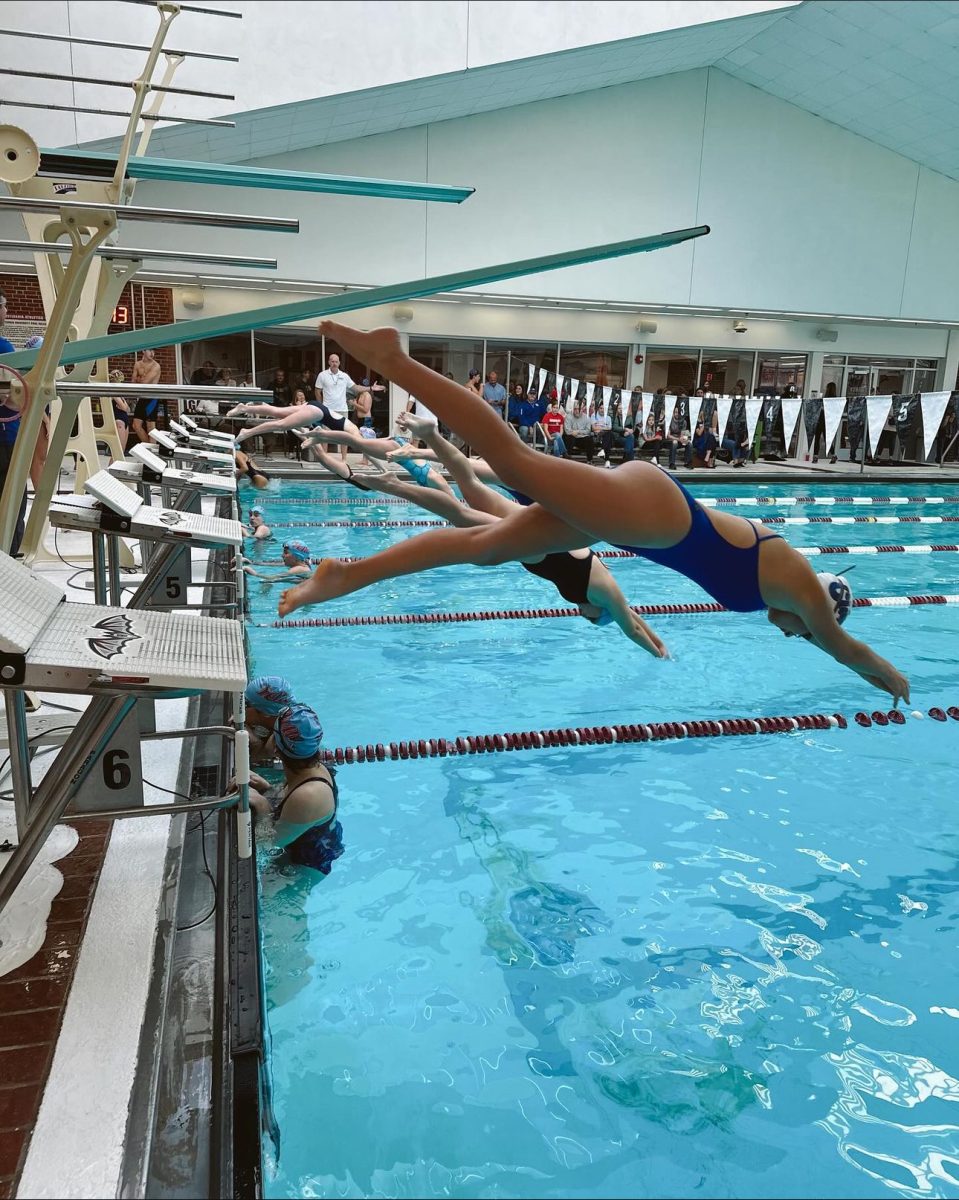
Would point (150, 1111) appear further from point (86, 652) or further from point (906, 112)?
point (906, 112)

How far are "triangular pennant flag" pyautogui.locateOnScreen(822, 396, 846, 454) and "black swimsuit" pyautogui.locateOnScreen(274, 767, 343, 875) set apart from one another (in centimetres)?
1326

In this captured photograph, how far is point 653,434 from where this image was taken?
1598cm

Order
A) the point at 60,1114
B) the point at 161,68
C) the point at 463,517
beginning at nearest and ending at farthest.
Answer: the point at 60,1114 → the point at 463,517 → the point at 161,68

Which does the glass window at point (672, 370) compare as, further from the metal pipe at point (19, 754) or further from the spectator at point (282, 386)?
the metal pipe at point (19, 754)

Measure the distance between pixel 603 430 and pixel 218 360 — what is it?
7251 millimetres

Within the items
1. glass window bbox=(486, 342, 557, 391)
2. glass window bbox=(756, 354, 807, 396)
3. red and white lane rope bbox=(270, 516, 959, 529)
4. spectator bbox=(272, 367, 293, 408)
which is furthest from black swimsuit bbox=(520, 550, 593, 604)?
glass window bbox=(756, 354, 807, 396)

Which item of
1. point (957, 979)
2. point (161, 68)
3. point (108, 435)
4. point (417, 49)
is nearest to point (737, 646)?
point (957, 979)

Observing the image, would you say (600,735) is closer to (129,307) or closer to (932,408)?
(932,408)

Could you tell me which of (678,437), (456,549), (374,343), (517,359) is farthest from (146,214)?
(517,359)

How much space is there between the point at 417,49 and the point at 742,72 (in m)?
7.34

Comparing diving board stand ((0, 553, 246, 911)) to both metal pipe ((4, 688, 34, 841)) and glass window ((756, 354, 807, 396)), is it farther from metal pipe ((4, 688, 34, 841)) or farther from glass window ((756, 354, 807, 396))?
glass window ((756, 354, 807, 396))

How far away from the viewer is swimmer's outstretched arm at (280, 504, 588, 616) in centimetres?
271

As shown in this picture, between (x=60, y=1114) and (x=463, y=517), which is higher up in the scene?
(x=463, y=517)

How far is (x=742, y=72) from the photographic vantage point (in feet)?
50.0
